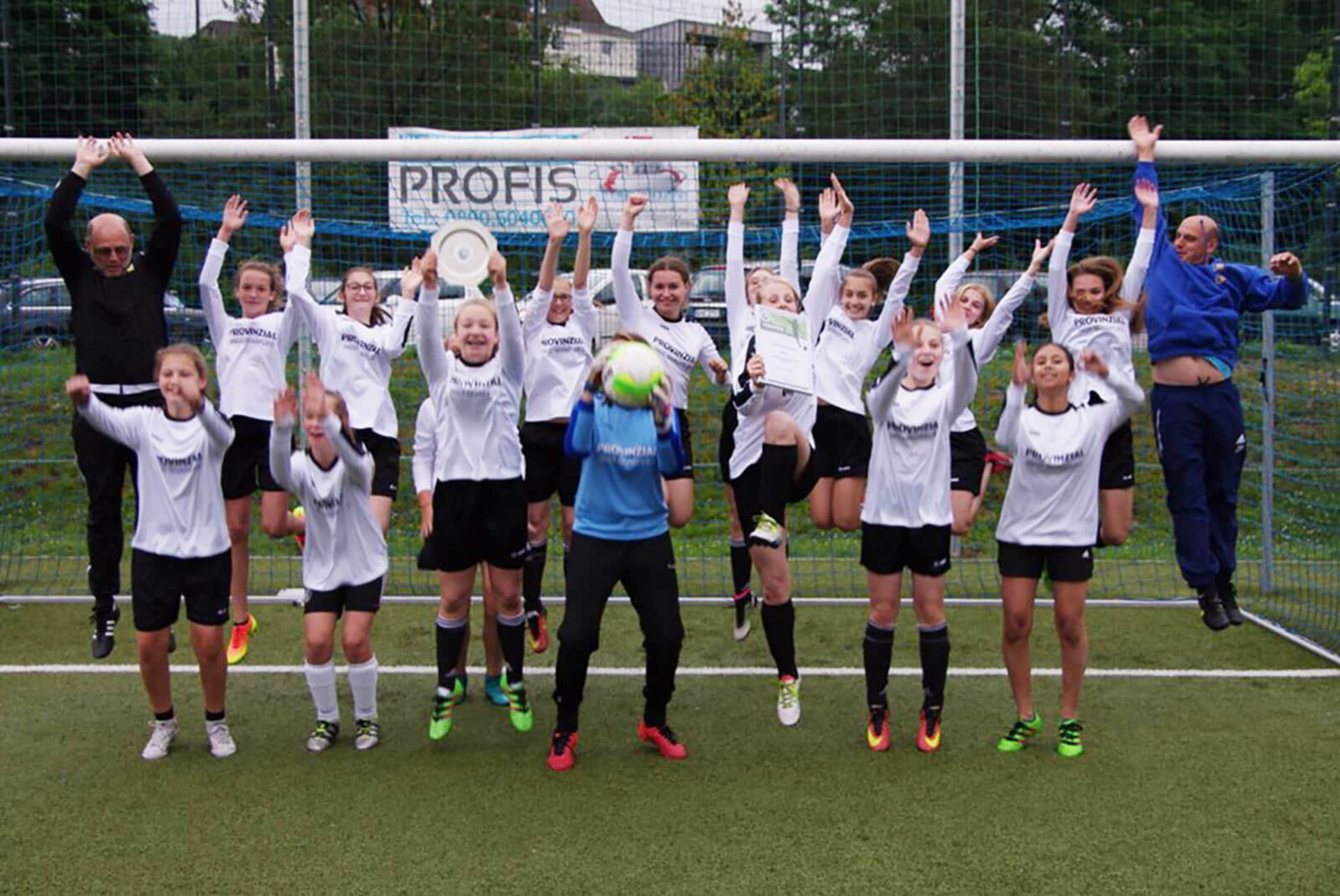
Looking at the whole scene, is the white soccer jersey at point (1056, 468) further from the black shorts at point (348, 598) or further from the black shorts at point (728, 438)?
the black shorts at point (348, 598)

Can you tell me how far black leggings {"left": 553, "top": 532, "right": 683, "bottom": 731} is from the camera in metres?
4.92

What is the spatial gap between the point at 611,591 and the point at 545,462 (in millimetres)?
1786

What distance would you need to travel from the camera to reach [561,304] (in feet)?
21.5

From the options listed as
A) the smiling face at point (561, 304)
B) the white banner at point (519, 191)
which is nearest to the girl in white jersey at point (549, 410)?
the smiling face at point (561, 304)

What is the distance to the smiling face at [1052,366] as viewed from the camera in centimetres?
511

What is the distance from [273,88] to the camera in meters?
11.8

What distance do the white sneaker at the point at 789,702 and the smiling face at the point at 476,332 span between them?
2.05m

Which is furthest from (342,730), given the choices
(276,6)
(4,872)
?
(276,6)

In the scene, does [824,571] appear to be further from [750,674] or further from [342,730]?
[342,730]

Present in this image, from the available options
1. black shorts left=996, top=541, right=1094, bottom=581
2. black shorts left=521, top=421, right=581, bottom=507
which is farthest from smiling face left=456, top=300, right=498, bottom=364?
black shorts left=996, top=541, right=1094, bottom=581

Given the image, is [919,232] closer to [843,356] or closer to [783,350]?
[783,350]

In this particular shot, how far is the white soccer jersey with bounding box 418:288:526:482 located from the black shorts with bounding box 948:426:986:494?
292 cm

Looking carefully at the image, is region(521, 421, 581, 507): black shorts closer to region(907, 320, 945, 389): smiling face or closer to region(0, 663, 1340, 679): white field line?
region(0, 663, 1340, 679): white field line

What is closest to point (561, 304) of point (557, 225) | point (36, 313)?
point (557, 225)
